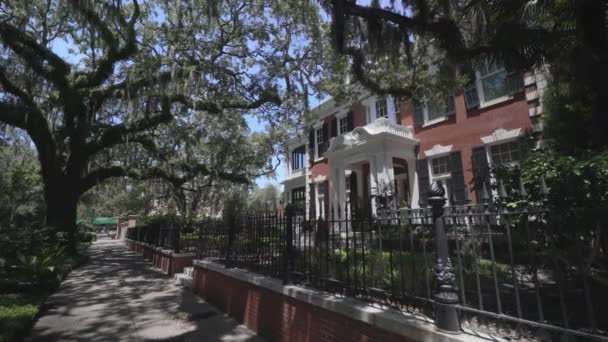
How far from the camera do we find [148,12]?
13750 mm

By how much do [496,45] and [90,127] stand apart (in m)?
16.1

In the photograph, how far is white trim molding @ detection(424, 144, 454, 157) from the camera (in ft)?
42.5

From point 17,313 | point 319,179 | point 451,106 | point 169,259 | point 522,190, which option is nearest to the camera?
point 522,190

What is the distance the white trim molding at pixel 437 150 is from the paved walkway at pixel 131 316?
34.1ft

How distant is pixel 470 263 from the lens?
6379 millimetres

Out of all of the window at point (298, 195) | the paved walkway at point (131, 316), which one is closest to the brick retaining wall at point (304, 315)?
the paved walkway at point (131, 316)

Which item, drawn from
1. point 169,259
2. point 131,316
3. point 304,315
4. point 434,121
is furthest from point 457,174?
point 131,316

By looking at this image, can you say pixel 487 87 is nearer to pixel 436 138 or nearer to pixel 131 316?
pixel 436 138

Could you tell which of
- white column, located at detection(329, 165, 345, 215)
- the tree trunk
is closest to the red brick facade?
white column, located at detection(329, 165, 345, 215)

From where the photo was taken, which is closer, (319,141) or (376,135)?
(376,135)

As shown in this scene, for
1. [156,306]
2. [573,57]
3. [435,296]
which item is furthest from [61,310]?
[573,57]

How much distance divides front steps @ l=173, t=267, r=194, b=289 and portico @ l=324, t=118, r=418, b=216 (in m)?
5.68

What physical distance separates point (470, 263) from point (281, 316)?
3.90 meters

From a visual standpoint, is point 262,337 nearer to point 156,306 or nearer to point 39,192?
point 156,306
